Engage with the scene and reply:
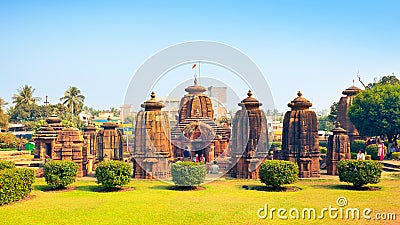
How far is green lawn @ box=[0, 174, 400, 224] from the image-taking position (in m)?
11.8

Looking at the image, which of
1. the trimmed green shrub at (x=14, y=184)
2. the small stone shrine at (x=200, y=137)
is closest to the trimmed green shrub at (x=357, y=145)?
the small stone shrine at (x=200, y=137)

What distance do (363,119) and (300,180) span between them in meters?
16.0

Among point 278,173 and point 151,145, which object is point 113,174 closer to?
point 151,145

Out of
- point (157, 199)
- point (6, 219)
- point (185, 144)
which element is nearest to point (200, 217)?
point (157, 199)

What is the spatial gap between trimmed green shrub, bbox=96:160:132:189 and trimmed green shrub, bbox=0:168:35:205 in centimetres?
280

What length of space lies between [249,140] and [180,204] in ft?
29.2

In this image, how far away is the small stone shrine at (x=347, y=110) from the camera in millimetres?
38656

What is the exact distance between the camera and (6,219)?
38.4ft

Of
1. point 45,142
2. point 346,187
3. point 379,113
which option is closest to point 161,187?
point 346,187

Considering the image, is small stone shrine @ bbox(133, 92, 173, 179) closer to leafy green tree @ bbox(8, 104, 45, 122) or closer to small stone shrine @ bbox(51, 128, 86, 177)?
small stone shrine @ bbox(51, 128, 86, 177)

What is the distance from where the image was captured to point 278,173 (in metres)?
16.7

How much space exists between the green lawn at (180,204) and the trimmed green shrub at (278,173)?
60cm

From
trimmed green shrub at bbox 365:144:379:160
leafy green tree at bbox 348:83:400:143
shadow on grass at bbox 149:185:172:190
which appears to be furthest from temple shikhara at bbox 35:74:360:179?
leafy green tree at bbox 348:83:400:143

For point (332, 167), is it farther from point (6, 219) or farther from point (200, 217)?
point (6, 219)
